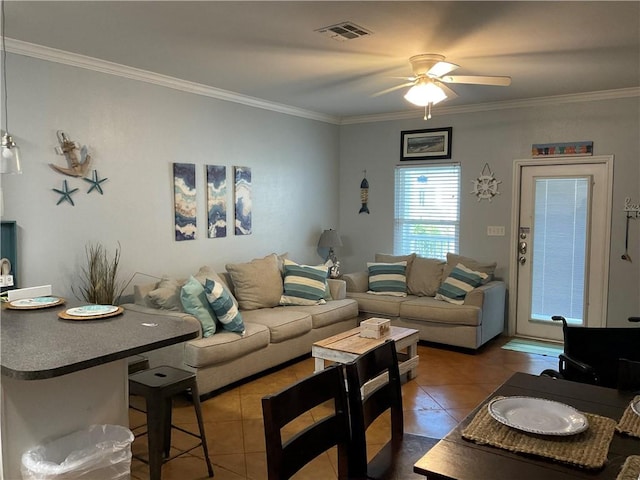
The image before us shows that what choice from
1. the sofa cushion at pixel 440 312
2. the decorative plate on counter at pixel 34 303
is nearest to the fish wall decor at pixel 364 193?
the sofa cushion at pixel 440 312

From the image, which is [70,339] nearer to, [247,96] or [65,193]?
[65,193]

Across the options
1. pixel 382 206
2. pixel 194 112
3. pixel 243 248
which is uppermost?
pixel 194 112

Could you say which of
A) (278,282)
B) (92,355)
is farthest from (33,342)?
(278,282)

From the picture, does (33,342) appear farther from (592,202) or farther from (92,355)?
(592,202)

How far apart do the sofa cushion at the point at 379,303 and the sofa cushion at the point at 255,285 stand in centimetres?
101

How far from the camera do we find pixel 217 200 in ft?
17.0

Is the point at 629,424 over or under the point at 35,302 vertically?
under

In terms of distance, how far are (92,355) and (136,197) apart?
2.78 m

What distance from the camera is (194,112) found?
16.3ft

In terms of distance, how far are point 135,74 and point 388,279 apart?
328 centimetres

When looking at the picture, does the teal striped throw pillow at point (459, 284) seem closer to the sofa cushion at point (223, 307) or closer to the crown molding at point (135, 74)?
the sofa cushion at point (223, 307)

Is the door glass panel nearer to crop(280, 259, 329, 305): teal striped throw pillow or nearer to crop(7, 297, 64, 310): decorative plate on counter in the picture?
crop(280, 259, 329, 305): teal striped throw pillow

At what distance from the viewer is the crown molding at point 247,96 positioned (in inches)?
149

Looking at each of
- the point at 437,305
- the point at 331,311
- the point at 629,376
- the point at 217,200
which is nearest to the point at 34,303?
the point at 217,200
